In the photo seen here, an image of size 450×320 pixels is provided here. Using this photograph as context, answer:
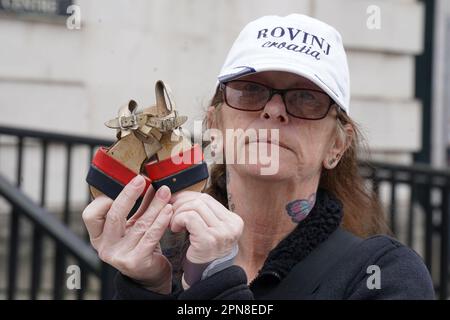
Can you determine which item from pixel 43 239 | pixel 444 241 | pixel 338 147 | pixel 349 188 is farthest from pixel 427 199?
pixel 338 147

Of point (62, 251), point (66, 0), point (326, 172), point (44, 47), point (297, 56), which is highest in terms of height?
point (66, 0)

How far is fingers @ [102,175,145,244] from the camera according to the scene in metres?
1.74

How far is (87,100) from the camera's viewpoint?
21.3 feet

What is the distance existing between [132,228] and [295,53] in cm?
62

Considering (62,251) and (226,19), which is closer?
(62,251)

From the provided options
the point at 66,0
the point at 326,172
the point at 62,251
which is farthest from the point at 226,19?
the point at 326,172

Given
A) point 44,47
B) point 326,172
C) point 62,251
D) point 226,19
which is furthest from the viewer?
point 226,19

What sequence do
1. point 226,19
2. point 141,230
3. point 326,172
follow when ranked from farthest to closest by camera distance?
point 226,19
point 326,172
point 141,230

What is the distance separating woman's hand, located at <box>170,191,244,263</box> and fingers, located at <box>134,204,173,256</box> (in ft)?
0.06

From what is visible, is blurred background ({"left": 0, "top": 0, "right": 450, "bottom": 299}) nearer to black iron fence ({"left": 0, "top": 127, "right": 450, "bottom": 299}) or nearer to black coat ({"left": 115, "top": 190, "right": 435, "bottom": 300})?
black iron fence ({"left": 0, "top": 127, "right": 450, "bottom": 299})

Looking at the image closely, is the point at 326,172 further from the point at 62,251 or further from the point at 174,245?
the point at 62,251

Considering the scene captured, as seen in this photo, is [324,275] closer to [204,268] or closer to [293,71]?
[204,268]

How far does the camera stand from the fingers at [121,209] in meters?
1.74
